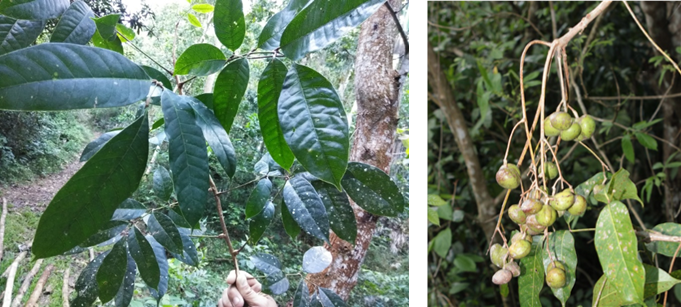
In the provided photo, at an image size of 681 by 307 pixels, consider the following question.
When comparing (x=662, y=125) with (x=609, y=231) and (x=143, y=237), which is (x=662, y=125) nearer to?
(x=609, y=231)

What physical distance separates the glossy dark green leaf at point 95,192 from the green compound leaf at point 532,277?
0.37m

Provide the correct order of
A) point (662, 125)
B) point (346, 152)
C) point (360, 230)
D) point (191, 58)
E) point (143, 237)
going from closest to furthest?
point (346, 152) → point (191, 58) → point (143, 237) → point (360, 230) → point (662, 125)

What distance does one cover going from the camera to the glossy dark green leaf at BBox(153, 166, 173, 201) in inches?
29.1

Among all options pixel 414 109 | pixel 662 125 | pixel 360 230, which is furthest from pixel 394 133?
pixel 662 125

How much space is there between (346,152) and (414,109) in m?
0.43

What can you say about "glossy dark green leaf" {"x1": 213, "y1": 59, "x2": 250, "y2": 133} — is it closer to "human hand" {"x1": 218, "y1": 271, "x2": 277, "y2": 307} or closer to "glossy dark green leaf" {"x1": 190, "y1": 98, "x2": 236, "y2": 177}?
"glossy dark green leaf" {"x1": 190, "y1": 98, "x2": 236, "y2": 177}

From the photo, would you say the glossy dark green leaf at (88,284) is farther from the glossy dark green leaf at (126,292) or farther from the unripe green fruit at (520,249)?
the unripe green fruit at (520,249)

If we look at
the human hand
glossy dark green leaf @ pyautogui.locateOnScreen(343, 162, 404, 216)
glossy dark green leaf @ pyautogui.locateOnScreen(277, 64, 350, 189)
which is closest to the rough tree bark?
glossy dark green leaf @ pyautogui.locateOnScreen(343, 162, 404, 216)

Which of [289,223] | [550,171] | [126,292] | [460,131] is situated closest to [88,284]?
[126,292]

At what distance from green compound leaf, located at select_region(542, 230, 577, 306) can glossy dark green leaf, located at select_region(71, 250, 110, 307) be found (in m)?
0.57

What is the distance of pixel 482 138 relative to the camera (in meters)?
1.35

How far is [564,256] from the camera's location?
0.51m

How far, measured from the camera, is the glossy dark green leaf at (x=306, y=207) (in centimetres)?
69

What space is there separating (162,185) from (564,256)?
53 centimetres
